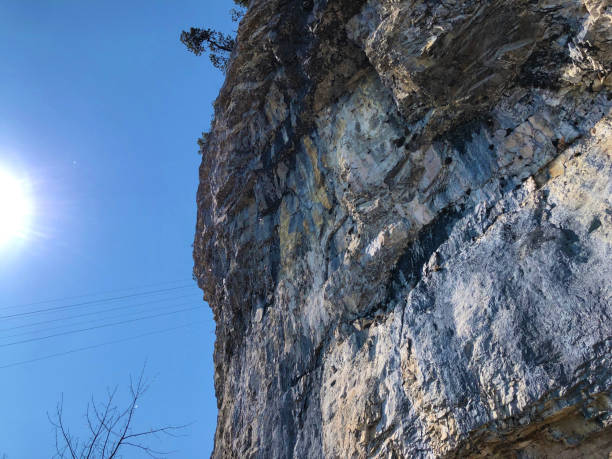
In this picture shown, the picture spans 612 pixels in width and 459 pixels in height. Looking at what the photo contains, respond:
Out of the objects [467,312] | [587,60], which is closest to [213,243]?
[467,312]

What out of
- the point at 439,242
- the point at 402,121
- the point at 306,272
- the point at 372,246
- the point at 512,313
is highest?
the point at 402,121

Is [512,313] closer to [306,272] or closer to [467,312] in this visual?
[467,312]

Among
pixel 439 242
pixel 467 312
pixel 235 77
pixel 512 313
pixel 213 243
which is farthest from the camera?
pixel 213 243

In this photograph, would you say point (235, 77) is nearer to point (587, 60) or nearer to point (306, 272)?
point (306, 272)

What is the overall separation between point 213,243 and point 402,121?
24.6 feet

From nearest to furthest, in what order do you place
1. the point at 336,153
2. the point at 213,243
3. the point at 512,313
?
the point at 512,313 < the point at 336,153 < the point at 213,243

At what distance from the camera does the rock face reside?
5.69m

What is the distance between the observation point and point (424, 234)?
308 inches

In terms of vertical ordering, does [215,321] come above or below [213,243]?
below

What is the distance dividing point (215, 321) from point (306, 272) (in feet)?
19.3

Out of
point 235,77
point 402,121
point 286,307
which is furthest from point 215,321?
point 402,121

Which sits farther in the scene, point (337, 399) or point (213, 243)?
point (213, 243)

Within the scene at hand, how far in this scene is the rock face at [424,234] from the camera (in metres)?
5.69

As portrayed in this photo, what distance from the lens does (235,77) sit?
1288cm
